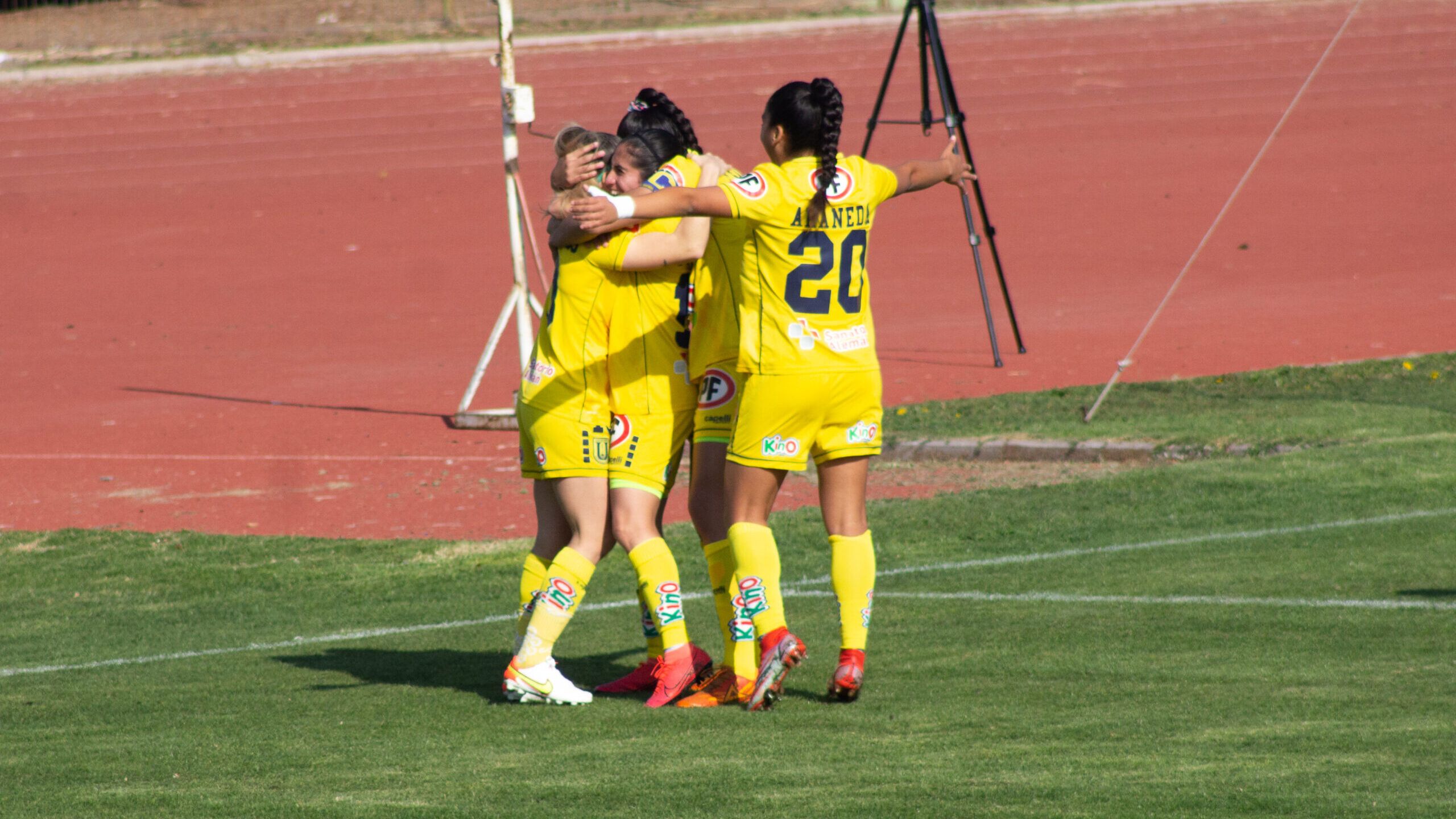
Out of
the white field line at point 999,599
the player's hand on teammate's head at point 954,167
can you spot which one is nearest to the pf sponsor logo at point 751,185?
the player's hand on teammate's head at point 954,167

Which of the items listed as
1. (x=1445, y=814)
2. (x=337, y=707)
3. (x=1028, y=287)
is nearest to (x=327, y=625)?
(x=337, y=707)

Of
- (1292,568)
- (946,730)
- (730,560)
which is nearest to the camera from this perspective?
(946,730)

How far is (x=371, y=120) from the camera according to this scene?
29391 mm

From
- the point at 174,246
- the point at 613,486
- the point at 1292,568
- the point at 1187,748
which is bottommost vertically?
the point at 174,246

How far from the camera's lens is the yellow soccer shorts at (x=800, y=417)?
489cm

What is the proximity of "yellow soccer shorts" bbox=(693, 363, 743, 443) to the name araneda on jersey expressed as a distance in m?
0.57

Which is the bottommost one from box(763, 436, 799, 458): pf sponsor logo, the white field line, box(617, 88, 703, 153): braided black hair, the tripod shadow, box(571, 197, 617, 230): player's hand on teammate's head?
the tripod shadow

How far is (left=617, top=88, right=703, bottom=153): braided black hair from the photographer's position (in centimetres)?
531

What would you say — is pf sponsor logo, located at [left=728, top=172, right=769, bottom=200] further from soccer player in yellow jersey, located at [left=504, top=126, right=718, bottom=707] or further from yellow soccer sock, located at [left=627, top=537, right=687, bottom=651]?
yellow soccer sock, located at [left=627, top=537, right=687, bottom=651]

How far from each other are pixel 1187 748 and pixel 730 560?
1564mm

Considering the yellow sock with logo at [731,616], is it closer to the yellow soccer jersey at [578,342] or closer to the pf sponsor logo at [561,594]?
the pf sponsor logo at [561,594]

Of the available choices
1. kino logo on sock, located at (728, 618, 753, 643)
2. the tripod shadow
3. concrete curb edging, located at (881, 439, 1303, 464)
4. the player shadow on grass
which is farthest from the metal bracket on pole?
kino logo on sock, located at (728, 618, 753, 643)

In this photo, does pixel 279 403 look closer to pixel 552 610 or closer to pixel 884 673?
pixel 552 610

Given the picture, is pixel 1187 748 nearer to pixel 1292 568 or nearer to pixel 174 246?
pixel 1292 568
